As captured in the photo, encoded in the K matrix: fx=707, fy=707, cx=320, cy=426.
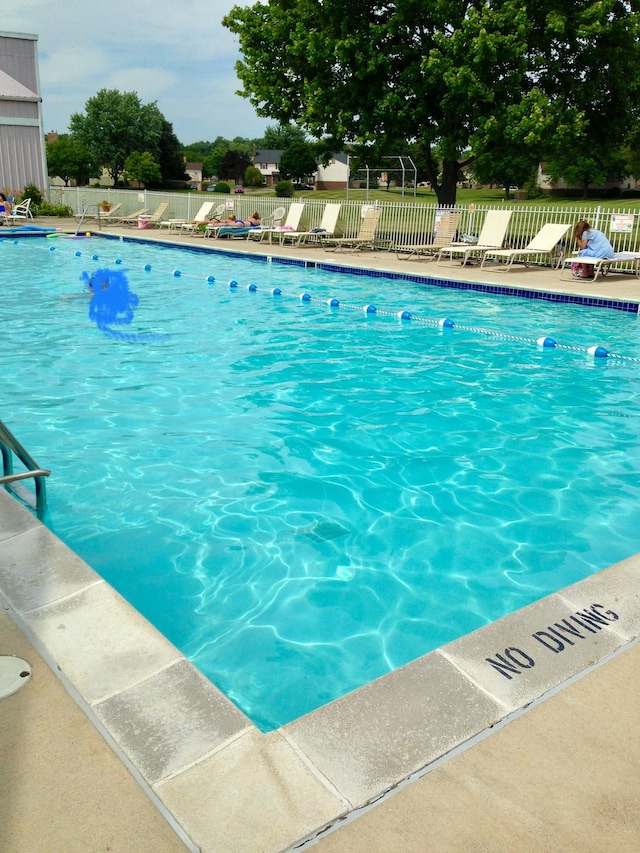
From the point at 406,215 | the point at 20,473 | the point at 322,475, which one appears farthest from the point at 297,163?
the point at 20,473

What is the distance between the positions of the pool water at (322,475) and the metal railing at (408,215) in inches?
236

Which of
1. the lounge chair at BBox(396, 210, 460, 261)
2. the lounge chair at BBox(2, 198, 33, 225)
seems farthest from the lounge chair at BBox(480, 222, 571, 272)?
the lounge chair at BBox(2, 198, 33, 225)

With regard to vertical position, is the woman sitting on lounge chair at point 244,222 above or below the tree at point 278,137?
below

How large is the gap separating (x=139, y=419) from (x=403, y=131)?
17.1 metres

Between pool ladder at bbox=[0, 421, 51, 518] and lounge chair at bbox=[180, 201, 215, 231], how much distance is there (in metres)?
19.0

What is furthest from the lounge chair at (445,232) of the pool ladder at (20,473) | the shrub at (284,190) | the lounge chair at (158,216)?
the shrub at (284,190)

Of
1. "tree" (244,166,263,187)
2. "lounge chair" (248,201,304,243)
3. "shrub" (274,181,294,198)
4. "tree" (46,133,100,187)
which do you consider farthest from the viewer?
"tree" (244,166,263,187)

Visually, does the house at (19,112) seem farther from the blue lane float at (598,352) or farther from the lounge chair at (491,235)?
the blue lane float at (598,352)

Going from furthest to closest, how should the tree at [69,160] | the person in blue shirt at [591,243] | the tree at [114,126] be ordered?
the tree at [114,126] < the tree at [69,160] < the person in blue shirt at [591,243]

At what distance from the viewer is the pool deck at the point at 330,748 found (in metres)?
1.71

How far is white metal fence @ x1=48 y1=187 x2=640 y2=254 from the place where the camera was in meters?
14.9

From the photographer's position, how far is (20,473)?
3656 millimetres

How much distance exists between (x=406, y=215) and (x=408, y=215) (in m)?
0.05

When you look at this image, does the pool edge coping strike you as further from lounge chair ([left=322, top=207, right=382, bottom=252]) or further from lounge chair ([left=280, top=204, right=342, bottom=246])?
lounge chair ([left=280, top=204, right=342, bottom=246])
